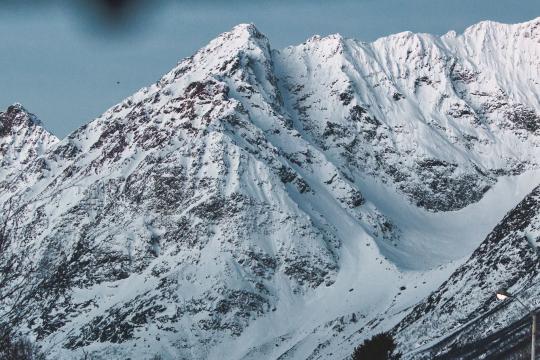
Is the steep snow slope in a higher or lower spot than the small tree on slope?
higher

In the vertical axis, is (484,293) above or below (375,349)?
above

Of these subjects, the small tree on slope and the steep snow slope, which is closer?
the small tree on slope

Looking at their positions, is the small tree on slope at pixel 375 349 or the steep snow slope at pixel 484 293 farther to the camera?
the steep snow slope at pixel 484 293

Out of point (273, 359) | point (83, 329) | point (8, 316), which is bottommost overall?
point (8, 316)

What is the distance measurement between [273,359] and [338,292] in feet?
110

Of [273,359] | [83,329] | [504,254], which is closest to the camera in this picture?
[504,254]

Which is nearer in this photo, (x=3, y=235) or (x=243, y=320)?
(x=3, y=235)

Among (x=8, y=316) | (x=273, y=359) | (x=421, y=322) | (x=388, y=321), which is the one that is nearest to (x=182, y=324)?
(x=273, y=359)

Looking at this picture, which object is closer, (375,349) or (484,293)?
(375,349)

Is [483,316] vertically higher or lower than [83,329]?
lower

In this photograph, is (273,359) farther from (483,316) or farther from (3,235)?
(3,235)

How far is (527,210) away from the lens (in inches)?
5256

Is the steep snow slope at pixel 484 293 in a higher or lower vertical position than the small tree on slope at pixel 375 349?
higher

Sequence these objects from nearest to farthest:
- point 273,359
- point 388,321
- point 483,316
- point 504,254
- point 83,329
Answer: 1. point 483,316
2. point 504,254
3. point 388,321
4. point 273,359
5. point 83,329
